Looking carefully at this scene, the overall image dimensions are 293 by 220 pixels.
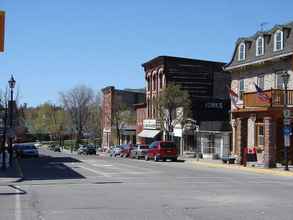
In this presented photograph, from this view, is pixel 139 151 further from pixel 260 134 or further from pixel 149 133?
pixel 260 134

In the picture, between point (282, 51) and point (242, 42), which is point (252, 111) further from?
point (242, 42)

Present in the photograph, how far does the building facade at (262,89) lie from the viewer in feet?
114

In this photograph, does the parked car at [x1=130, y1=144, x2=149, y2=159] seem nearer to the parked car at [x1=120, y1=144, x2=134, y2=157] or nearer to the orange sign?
the parked car at [x1=120, y1=144, x2=134, y2=157]

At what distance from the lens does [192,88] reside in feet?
217

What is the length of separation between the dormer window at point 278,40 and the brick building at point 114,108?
4467 cm

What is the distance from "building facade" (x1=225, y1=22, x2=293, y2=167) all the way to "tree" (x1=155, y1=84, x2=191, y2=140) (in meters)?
9.53

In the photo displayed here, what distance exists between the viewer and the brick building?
86106mm

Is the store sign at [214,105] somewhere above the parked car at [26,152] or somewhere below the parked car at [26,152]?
above

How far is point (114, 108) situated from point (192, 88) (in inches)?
1008

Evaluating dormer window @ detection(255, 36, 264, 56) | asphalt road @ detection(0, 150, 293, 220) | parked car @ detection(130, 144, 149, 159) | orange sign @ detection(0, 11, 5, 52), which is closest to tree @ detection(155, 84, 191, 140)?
parked car @ detection(130, 144, 149, 159)

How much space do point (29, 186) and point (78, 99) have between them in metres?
94.1

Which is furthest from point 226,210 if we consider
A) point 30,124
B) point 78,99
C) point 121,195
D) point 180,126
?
point 30,124

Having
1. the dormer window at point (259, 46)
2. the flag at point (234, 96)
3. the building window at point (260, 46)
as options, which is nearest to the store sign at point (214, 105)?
the flag at point (234, 96)

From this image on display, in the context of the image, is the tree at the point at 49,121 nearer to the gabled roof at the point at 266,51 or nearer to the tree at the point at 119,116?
the tree at the point at 119,116
